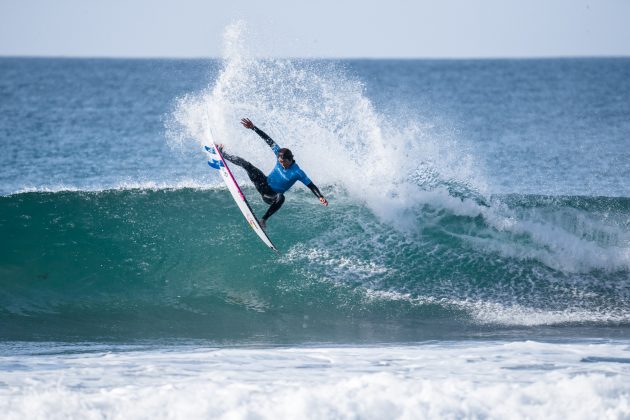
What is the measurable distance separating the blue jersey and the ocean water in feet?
4.98

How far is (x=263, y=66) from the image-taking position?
15227 mm

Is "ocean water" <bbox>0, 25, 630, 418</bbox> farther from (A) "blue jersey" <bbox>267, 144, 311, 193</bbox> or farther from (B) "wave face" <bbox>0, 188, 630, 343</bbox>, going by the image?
(A) "blue jersey" <bbox>267, 144, 311, 193</bbox>

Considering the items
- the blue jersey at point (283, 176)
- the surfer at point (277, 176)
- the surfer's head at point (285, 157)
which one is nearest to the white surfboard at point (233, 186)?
the surfer at point (277, 176)

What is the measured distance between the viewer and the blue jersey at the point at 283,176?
1037 centimetres

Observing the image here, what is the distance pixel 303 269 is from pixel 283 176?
168cm

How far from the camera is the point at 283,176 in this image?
1048 centimetres

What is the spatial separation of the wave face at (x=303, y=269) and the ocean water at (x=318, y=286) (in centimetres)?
4

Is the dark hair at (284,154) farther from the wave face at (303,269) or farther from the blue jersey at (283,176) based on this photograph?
Answer: the wave face at (303,269)

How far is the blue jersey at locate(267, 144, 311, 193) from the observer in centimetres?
1037

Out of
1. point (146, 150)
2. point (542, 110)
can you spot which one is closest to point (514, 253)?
point (146, 150)

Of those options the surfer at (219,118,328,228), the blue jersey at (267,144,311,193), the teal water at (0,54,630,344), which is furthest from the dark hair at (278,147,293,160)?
the teal water at (0,54,630,344)

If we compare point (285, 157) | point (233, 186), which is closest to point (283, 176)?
point (285, 157)

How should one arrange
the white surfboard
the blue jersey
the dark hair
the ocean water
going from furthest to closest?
the white surfboard < the blue jersey < the dark hair < the ocean water

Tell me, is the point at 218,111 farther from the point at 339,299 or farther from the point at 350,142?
the point at 339,299
